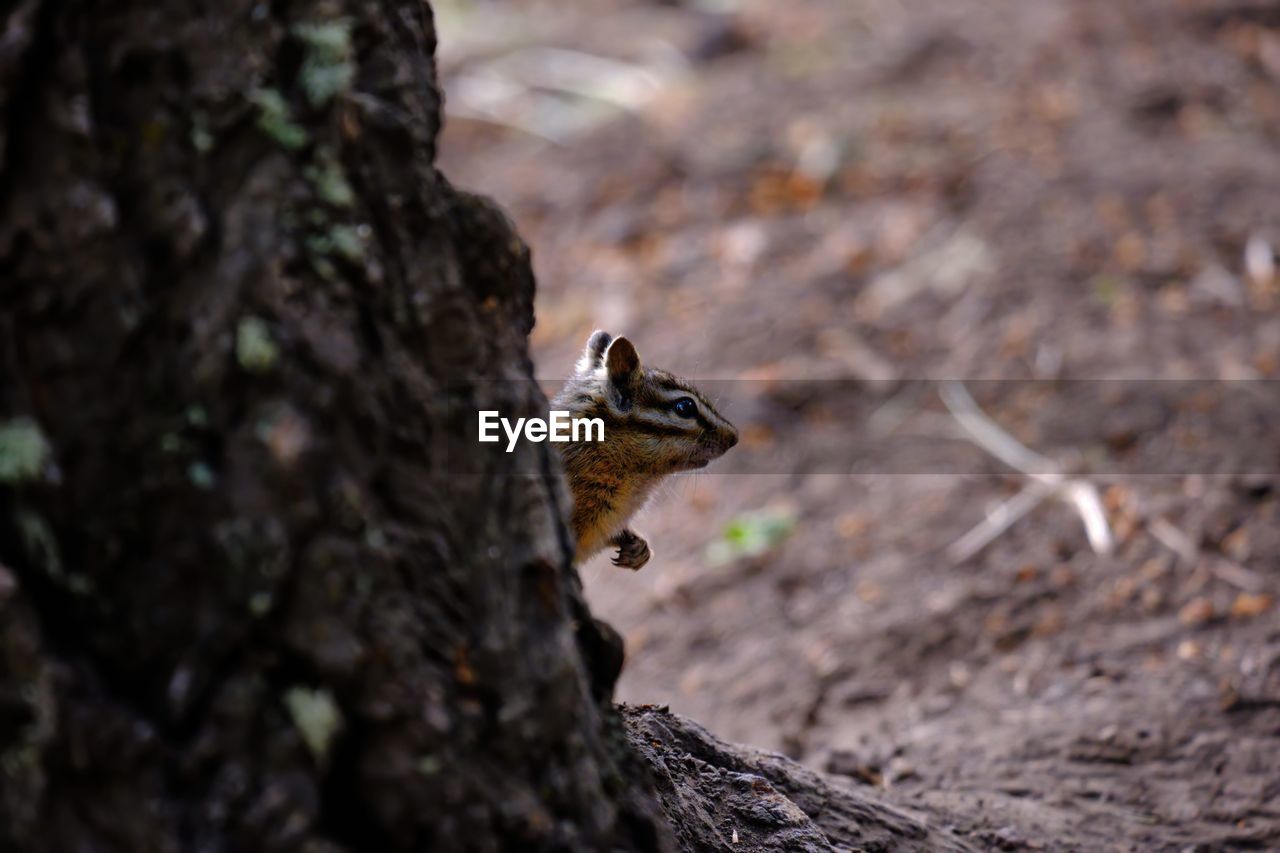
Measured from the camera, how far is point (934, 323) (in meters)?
7.01

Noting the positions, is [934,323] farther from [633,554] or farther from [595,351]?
[633,554]

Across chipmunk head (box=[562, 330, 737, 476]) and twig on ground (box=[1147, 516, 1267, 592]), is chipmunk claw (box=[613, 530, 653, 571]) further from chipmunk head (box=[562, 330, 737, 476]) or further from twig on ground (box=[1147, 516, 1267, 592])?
twig on ground (box=[1147, 516, 1267, 592])

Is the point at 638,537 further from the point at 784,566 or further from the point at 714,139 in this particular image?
the point at 714,139

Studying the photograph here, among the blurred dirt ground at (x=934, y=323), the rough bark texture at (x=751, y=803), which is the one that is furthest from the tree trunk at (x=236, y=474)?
the blurred dirt ground at (x=934, y=323)

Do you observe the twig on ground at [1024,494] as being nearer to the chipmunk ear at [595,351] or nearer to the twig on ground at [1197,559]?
the twig on ground at [1197,559]

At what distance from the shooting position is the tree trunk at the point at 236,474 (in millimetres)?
1716

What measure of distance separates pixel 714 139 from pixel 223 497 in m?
7.58

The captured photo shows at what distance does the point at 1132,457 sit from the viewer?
5.68 m

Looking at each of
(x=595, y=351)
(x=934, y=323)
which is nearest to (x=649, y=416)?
(x=595, y=351)

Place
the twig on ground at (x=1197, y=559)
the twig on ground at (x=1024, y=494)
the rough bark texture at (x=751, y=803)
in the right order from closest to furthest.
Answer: the rough bark texture at (x=751, y=803) < the twig on ground at (x=1197, y=559) < the twig on ground at (x=1024, y=494)

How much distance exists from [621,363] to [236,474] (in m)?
2.16

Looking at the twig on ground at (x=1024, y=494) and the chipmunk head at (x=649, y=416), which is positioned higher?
the twig on ground at (x=1024, y=494)

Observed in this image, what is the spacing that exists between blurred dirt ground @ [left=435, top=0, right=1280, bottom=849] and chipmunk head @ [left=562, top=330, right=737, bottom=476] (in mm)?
987

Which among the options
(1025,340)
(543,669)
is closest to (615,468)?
(543,669)
